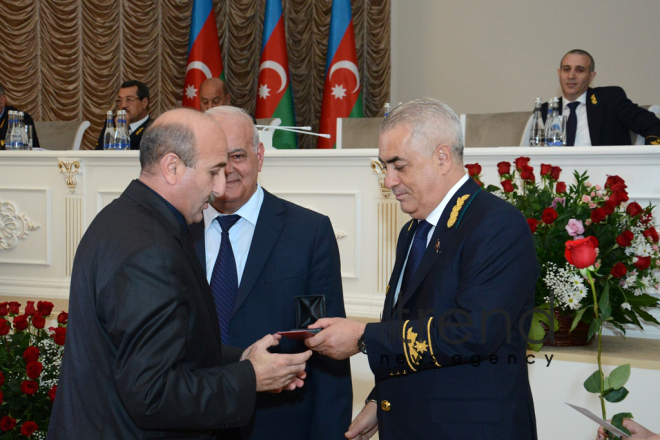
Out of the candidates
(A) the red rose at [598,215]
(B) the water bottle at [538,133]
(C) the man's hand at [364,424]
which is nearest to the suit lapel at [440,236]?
(C) the man's hand at [364,424]

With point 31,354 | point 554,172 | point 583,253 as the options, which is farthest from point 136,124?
point 583,253

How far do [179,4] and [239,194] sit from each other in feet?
21.3

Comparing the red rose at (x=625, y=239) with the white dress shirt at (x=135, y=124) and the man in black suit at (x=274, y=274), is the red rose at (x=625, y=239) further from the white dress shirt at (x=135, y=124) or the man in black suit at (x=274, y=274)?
the white dress shirt at (x=135, y=124)

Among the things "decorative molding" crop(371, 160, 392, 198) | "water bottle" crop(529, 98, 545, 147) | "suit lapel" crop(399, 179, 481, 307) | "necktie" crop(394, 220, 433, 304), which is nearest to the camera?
"suit lapel" crop(399, 179, 481, 307)

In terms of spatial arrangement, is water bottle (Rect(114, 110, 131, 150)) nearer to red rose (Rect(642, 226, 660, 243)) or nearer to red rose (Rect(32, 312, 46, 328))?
red rose (Rect(32, 312, 46, 328))

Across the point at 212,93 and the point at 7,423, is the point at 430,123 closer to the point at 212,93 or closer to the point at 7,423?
the point at 7,423

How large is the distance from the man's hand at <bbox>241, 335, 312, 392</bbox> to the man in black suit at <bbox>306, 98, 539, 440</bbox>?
10cm

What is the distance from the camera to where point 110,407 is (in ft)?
4.69

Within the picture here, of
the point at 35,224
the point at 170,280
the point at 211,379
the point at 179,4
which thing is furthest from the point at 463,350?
the point at 179,4

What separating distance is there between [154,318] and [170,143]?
406 mm

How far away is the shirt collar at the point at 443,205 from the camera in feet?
5.97

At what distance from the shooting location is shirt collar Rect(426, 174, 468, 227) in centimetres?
182

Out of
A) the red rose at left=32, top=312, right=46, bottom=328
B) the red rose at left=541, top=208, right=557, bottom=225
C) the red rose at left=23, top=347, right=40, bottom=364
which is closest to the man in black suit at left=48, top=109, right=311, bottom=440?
the red rose at left=23, top=347, right=40, bottom=364

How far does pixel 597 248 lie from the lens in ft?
9.08
